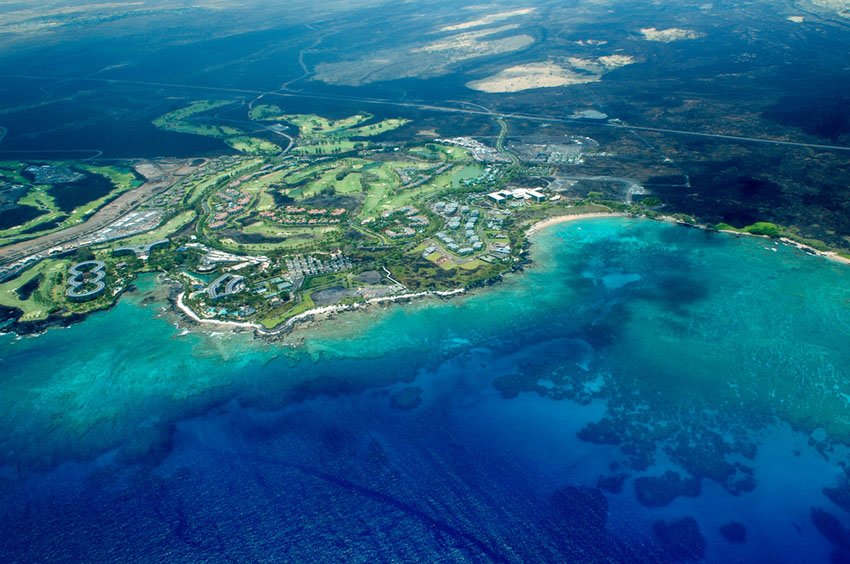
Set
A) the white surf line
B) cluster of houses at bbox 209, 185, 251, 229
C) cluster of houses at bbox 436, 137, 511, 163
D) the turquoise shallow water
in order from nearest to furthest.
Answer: the turquoise shallow water < the white surf line < cluster of houses at bbox 209, 185, 251, 229 < cluster of houses at bbox 436, 137, 511, 163

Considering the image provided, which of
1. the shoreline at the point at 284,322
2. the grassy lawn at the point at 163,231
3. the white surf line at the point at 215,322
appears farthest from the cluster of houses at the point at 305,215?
the white surf line at the point at 215,322

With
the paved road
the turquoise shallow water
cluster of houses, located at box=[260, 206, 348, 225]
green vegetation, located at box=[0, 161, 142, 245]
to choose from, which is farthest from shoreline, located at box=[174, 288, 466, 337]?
green vegetation, located at box=[0, 161, 142, 245]

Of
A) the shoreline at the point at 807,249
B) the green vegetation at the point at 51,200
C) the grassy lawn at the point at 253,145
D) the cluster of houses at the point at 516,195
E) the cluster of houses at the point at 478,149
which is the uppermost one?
the green vegetation at the point at 51,200

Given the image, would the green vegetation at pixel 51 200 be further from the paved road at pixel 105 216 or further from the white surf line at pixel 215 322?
the white surf line at pixel 215 322

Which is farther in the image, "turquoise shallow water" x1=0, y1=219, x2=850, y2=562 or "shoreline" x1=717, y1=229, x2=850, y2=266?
"shoreline" x1=717, y1=229, x2=850, y2=266

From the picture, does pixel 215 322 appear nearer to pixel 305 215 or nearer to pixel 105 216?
pixel 305 215

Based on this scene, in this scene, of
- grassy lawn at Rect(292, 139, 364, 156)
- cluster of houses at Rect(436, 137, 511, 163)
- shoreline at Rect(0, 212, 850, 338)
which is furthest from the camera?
grassy lawn at Rect(292, 139, 364, 156)

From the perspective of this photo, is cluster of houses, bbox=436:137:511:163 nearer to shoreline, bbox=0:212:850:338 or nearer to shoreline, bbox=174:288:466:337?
shoreline, bbox=0:212:850:338

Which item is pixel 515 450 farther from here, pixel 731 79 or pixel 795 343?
pixel 731 79

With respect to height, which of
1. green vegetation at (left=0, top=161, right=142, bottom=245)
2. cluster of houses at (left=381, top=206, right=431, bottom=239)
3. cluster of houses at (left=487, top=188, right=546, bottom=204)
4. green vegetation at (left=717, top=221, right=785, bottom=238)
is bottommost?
green vegetation at (left=717, top=221, right=785, bottom=238)
